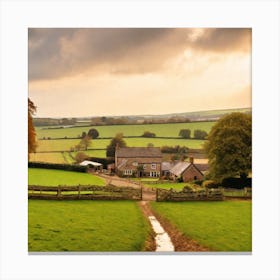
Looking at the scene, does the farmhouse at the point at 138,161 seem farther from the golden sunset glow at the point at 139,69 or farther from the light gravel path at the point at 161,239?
the light gravel path at the point at 161,239

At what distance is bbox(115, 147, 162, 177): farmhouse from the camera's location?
7691 millimetres

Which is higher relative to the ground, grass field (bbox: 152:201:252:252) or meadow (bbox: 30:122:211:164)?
meadow (bbox: 30:122:211:164)

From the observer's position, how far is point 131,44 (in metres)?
7.46

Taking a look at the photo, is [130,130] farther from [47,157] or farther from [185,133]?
[47,157]

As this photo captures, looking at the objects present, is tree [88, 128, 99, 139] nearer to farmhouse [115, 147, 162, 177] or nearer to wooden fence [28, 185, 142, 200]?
farmhouse [115, 147, 162, 177]

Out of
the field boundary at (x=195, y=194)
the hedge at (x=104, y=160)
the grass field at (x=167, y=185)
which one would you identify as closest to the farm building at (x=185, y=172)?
the grass field at (x=167, y=185)

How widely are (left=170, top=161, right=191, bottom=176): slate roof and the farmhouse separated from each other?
285 millimetres

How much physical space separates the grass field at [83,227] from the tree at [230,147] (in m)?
1.76

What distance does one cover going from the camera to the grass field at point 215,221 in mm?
7324

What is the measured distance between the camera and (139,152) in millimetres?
7672

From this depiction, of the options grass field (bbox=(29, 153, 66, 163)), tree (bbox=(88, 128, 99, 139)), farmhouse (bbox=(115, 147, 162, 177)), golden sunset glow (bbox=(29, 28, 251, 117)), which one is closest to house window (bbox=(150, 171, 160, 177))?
farmhouse (bbox=(115, 147, 162, 177))
